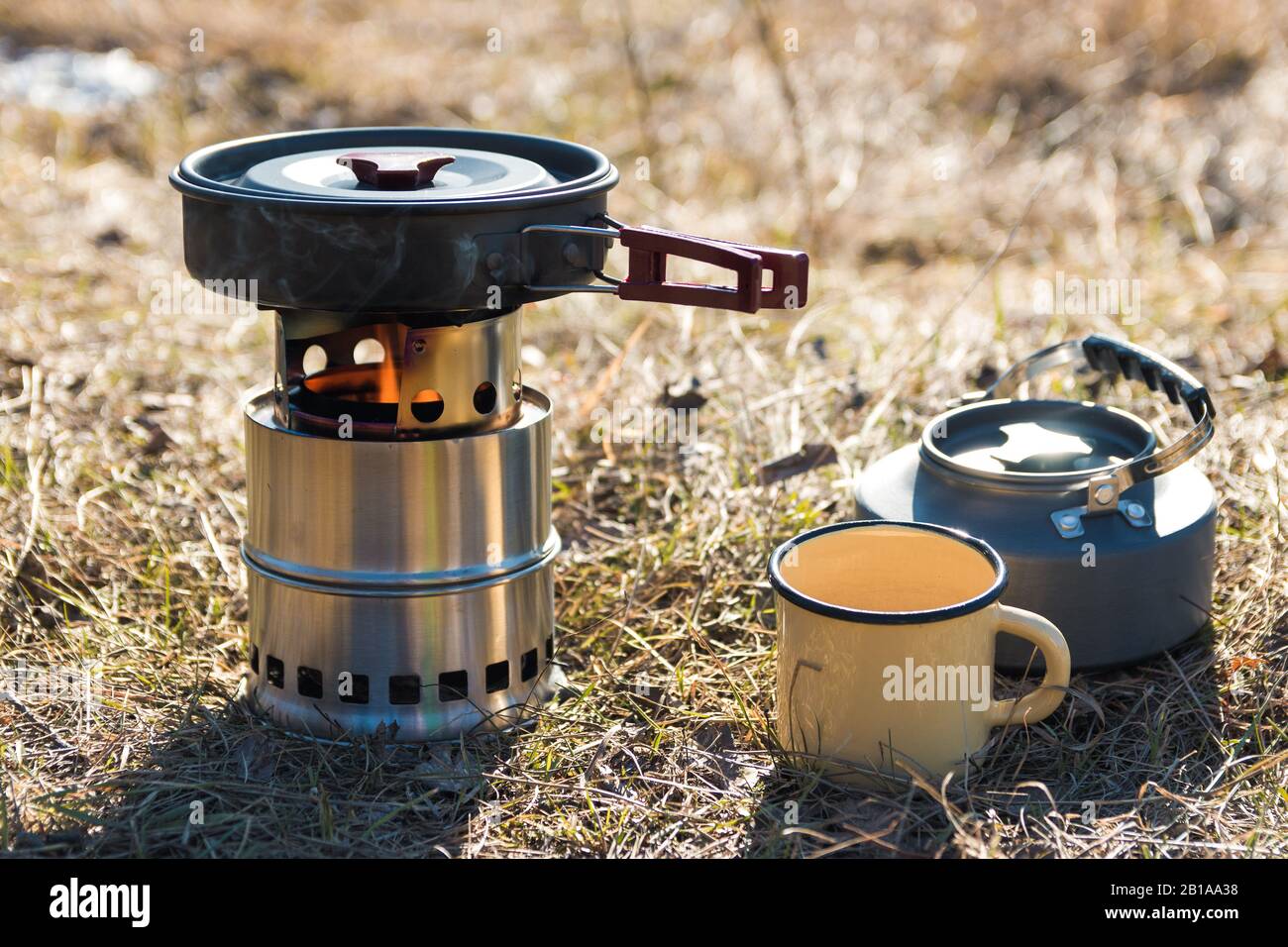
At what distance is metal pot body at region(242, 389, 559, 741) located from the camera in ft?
7.01

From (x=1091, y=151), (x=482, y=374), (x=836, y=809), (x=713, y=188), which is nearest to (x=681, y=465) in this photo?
(x=482, y=374)

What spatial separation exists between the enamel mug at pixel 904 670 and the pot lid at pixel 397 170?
67 centimetres

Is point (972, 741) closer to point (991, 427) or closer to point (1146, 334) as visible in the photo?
point (991, 427)

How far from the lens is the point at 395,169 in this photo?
2021mm

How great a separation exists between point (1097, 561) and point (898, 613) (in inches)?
18.8

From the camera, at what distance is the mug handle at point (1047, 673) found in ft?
6.79

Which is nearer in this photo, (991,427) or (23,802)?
(23,802)

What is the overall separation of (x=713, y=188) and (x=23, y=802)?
3861 millimetres

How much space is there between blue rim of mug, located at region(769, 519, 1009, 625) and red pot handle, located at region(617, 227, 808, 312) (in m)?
0.40

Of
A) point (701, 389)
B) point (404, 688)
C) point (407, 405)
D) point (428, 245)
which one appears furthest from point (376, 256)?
point (701, 389)

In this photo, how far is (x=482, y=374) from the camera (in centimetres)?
215
